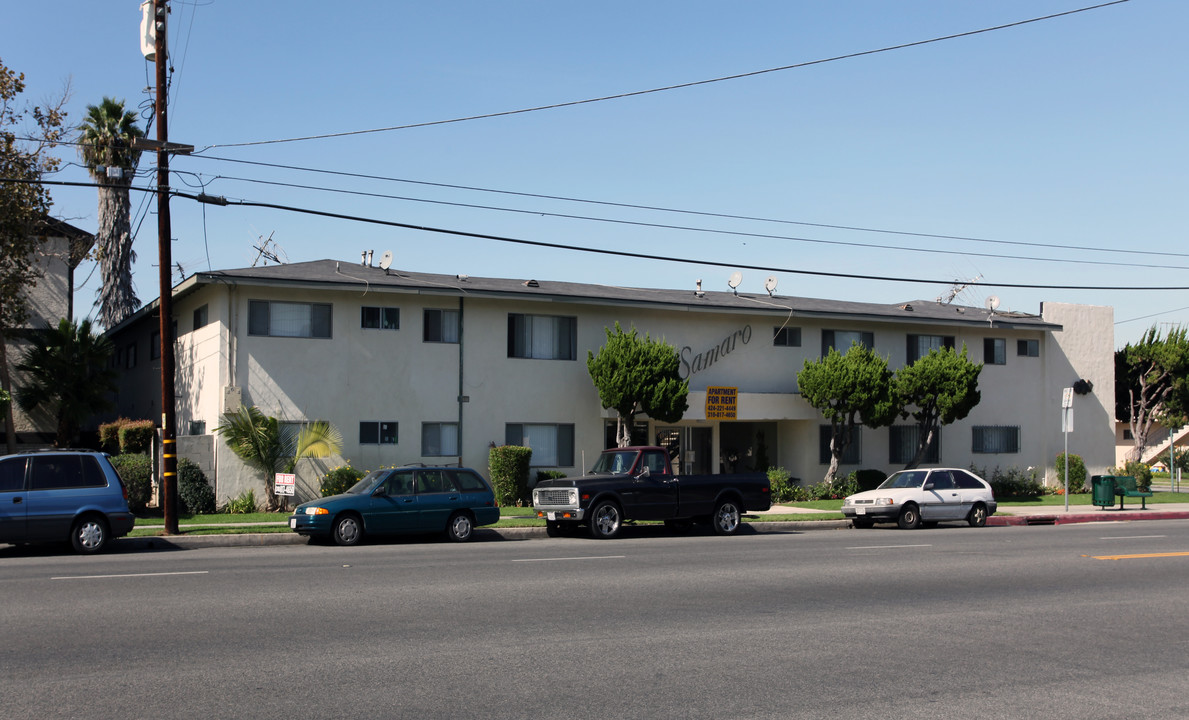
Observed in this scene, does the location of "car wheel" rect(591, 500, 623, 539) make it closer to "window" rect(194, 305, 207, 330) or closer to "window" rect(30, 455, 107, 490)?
"window" rect(30, 455, 107, 490)

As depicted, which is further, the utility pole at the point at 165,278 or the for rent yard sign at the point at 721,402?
the for rent yard sign at the point at 721,402

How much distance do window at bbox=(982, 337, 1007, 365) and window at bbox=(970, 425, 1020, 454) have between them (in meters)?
2.28

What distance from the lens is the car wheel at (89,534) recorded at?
55.1 feet

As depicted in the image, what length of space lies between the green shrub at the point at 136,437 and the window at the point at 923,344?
23500 mm

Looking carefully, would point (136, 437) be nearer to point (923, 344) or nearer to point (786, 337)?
point (786, 337)

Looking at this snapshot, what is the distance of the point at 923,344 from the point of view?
35.0 metres

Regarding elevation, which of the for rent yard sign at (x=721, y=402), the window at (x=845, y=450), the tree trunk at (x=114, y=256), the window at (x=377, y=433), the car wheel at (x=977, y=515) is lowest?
the car wheel at (x=977, y=515)

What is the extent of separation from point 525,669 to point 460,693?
84 centimetres

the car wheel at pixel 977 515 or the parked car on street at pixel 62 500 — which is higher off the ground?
the parked car on street at pixel 62 500

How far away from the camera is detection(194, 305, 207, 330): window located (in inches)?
1079

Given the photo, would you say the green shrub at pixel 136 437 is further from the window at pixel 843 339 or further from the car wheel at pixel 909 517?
the window at pixel 843 339

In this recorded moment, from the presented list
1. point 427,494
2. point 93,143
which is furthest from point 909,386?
point 93,143

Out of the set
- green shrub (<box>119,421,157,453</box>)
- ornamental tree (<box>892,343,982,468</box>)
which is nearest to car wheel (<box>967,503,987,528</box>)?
ornamental tree (<box>892,343,982,468</box>)

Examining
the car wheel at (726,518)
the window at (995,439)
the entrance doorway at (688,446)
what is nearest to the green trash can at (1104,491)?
the window at (995,439)
